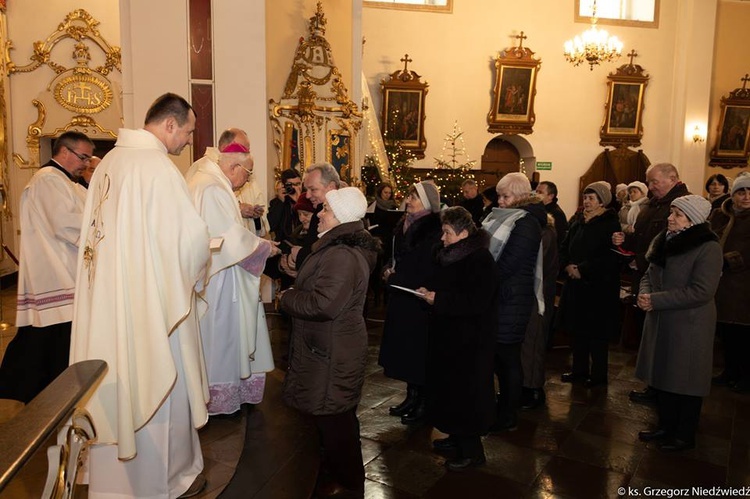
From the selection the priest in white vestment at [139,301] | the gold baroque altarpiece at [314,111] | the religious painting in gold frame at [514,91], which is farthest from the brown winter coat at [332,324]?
the religious painting in gold frame at [514,91]

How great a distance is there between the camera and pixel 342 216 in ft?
9.61

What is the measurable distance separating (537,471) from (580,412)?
1.13 metres

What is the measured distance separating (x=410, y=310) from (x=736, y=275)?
3.18 metres

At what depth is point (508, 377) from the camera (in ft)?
12.8

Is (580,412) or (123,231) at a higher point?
(123,231)

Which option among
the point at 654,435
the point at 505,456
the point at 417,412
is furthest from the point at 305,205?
Result: the point at 654,435

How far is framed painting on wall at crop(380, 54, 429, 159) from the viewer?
519 inches

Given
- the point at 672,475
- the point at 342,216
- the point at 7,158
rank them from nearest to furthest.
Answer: the point at 342,216 → the point at 672,475 → the point at 7,158

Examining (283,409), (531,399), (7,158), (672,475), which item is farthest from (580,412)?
(7,158)

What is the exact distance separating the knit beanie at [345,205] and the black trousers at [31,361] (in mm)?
2617

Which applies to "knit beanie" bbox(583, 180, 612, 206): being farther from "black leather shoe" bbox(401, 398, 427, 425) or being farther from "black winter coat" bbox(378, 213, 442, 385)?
"black leather shoe" bbox(401, 398, 427, 425)

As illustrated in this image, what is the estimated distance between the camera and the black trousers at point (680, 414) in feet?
12.1

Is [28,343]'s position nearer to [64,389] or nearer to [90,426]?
[90,426]

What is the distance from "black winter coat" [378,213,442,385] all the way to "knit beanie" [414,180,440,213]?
72 mm
